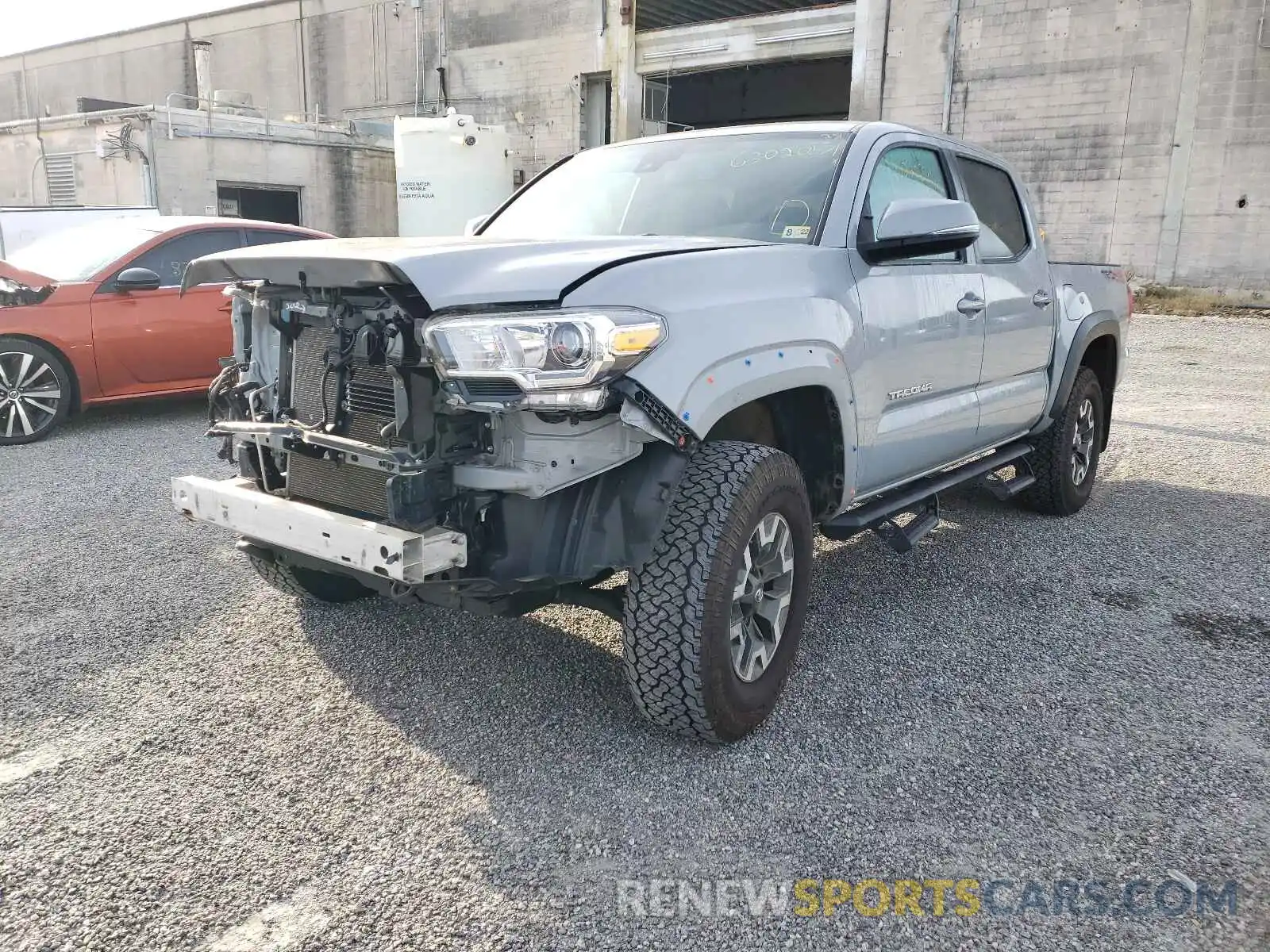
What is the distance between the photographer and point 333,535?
2670 millimetres

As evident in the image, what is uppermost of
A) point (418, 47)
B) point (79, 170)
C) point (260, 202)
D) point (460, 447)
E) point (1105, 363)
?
point (418, 47)

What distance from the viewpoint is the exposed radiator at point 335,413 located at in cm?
274

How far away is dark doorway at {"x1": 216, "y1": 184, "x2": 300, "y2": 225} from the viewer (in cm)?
2150

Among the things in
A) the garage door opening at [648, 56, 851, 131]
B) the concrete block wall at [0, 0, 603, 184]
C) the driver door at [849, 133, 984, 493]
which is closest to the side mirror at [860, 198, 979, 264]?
the driver door at [849, 133, 984, 493]

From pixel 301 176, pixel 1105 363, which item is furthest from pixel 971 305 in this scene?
pixel 301 176

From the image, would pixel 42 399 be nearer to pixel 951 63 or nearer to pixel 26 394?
pixel 26 394

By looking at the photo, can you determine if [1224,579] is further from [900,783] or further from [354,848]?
[354,848]

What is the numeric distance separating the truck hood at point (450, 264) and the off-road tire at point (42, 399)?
183 inches

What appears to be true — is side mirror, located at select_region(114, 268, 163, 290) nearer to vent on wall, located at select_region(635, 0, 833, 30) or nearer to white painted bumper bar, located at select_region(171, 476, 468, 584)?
white painted bumper bar, located at select_region(171, 476, 468, 584)

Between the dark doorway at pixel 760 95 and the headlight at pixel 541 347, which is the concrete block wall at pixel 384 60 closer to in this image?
the dark doorway at pixel 760 95

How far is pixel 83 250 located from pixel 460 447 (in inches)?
252

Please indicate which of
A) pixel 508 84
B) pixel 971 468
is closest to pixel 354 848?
pixel 971 468

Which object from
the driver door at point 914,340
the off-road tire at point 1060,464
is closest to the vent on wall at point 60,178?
the off-road tire at point 1060,464

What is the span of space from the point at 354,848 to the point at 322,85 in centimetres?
3419
